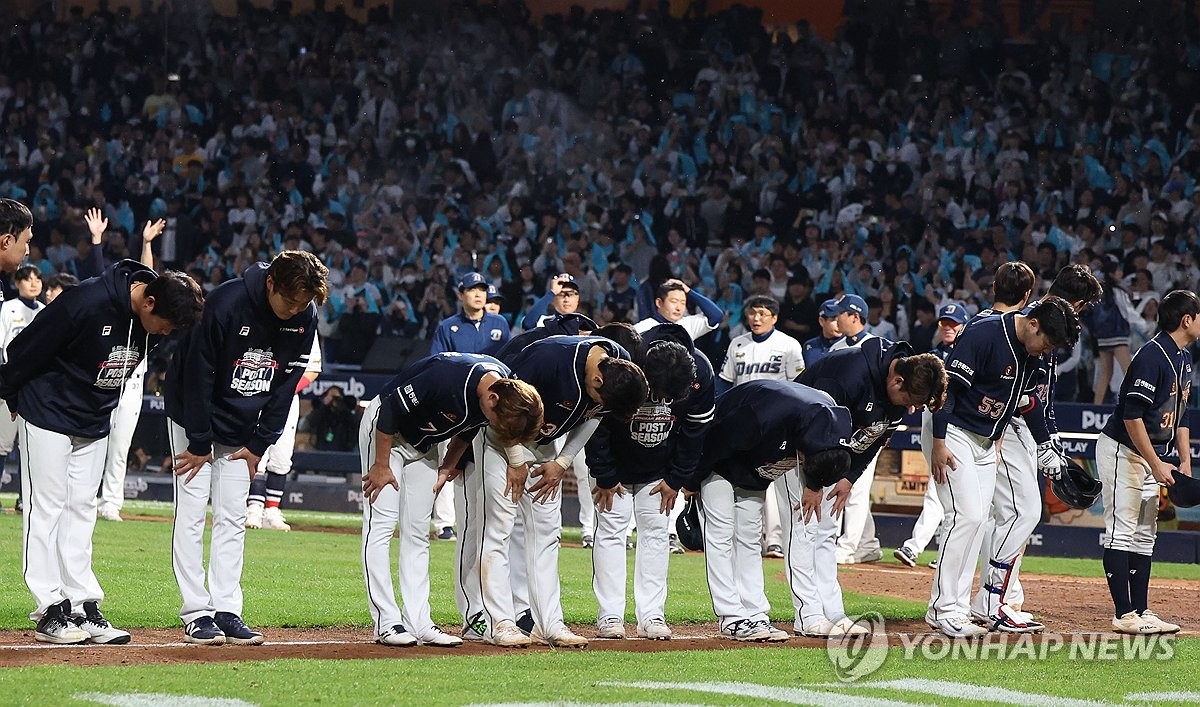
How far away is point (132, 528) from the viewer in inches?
511

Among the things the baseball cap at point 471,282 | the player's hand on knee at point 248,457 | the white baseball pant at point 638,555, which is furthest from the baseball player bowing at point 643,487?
the baseball cap at point 471,282

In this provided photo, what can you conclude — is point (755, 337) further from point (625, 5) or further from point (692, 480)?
point (625, 5)

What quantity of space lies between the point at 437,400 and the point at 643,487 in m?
A: 1.65

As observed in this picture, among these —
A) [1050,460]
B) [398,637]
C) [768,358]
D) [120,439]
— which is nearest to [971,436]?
[1050,460]

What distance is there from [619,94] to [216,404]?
1875 centimetres

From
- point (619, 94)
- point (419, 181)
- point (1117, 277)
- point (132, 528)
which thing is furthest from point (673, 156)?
point (132, 528)

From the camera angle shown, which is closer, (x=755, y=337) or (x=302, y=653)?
(x=302, y=653)

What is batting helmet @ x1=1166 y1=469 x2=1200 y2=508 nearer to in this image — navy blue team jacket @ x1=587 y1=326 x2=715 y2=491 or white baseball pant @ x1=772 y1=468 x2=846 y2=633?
white baseball pant @ x1=772 y1=468 x2=846 y2=633

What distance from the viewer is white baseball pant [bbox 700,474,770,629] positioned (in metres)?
7.92

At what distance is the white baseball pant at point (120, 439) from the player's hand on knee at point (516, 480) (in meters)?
6.62

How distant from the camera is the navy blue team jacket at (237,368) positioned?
671 cm

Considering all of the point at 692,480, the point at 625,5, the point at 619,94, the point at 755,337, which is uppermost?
the point at 625,5

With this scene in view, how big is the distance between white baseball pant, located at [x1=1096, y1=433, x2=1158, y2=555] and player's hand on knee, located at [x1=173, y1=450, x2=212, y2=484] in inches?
211
